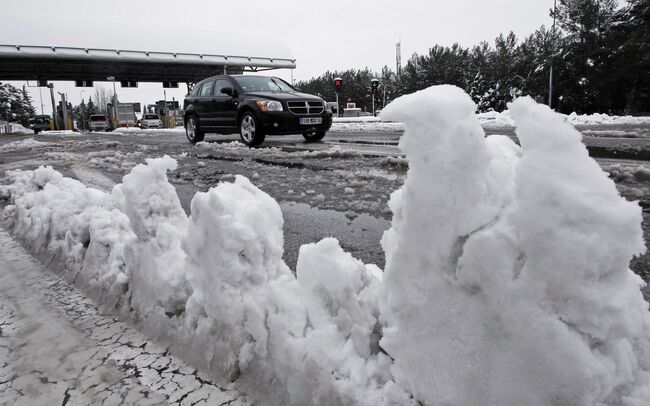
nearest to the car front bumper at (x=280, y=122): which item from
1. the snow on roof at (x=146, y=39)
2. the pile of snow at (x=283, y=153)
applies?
the pile of snow at (x=283, y=153)

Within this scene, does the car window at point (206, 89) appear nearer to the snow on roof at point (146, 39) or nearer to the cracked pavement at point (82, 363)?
the cracked pavement at point (82, 363)

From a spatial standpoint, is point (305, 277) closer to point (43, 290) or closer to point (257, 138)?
point (43, 290)

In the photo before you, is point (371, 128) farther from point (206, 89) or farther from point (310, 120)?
point (310, 120)

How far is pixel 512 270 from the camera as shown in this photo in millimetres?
971

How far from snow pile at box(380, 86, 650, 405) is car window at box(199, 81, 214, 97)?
33.0 feet

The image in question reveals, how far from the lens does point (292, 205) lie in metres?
3.72

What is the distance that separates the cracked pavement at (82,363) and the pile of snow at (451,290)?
0.09 m

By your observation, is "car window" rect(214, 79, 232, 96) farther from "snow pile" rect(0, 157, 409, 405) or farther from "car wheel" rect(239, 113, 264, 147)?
"snow pile" rect(0, 157, 409, 405)

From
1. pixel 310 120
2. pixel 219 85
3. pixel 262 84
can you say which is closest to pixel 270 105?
pixel 310 120

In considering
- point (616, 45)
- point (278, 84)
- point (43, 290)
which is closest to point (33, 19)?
point (278, 84)

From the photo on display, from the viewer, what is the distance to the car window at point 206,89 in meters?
10.4

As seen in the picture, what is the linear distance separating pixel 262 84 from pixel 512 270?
9.43 metres

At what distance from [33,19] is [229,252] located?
174ft

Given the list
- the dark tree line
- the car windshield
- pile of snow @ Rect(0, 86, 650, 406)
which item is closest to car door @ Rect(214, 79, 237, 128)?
Result: the car windshield
